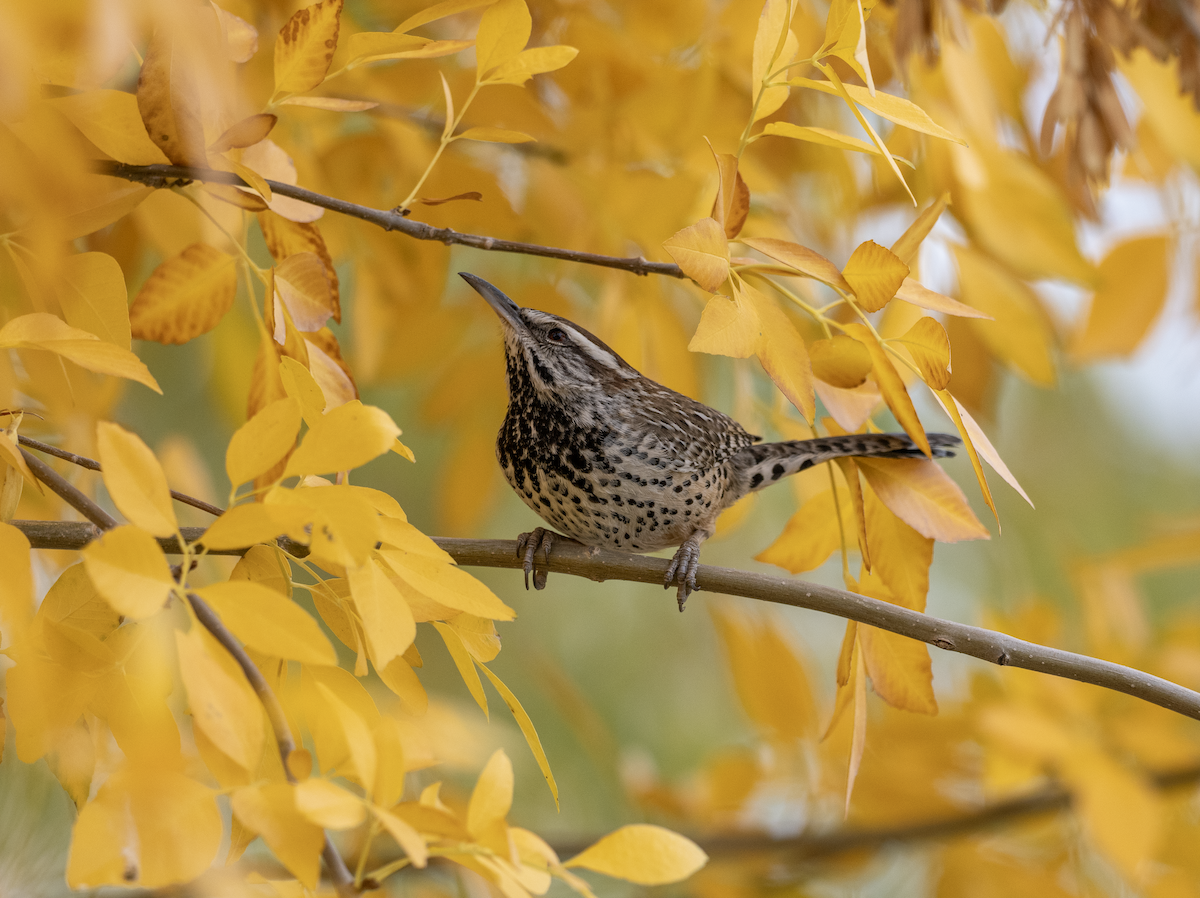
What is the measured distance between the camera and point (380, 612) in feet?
2.30

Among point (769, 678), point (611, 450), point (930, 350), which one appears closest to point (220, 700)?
point (930, 350)

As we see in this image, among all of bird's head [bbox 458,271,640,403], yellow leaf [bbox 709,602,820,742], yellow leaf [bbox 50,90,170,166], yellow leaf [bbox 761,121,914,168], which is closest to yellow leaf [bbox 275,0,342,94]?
yellow leaf [bbox 50,90,170,166]

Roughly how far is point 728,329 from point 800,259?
0.33 feet

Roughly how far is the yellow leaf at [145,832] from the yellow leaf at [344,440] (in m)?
0.21

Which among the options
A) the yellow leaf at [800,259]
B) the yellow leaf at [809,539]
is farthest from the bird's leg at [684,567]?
the yellow leaf at [800,259]

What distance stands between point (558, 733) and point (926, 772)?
153 centimetres

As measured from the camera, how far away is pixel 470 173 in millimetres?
1311

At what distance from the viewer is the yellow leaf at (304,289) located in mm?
880

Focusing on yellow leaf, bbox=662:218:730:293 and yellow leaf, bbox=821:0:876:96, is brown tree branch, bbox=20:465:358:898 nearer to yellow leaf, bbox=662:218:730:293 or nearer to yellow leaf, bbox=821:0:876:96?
yellow leaf, bbox=662:218:730:293

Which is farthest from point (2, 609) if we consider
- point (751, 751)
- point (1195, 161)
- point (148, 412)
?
point (148, 412)

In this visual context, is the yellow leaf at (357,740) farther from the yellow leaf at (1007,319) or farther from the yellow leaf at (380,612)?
the yellow leaf at (1007,319)

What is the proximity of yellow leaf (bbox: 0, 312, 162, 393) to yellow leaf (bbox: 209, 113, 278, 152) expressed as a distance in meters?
0.20

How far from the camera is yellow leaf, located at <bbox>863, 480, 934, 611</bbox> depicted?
3.38 feet

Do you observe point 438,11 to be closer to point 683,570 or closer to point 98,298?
point 98,298
